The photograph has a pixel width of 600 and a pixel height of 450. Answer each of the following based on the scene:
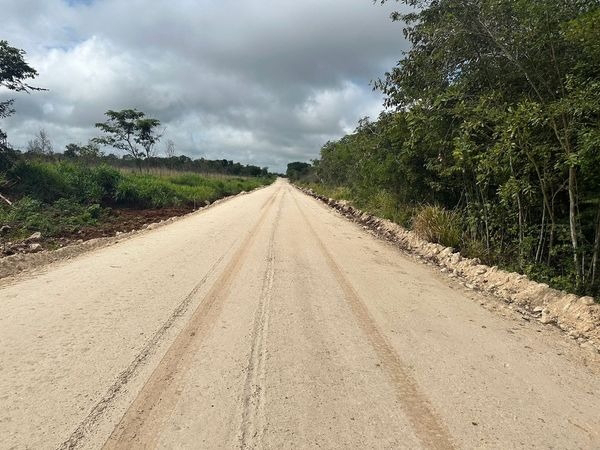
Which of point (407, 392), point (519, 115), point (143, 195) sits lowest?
point (407, 392)

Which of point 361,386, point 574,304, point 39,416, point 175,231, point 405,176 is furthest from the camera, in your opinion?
point 405,176

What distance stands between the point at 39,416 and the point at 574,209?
7.80 meters

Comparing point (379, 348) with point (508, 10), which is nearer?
point (379, 348)

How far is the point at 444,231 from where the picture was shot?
1130 centimetres

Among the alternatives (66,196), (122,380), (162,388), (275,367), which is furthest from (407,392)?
(66,196)

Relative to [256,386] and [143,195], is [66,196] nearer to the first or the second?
[143,195]

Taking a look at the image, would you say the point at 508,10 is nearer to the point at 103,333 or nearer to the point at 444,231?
the point at 444,231

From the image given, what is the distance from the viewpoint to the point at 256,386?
3.78 metres

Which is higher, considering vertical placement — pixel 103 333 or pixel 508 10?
pixel 508 10

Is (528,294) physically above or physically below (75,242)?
above

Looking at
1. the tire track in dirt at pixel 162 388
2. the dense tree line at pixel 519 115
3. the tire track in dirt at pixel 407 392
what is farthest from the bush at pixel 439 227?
the tire track in dirt at pixel 162 388

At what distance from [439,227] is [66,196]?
1484 centimetres

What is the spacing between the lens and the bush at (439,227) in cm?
1117

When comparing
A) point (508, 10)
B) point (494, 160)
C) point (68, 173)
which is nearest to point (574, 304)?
point (494, 160)
